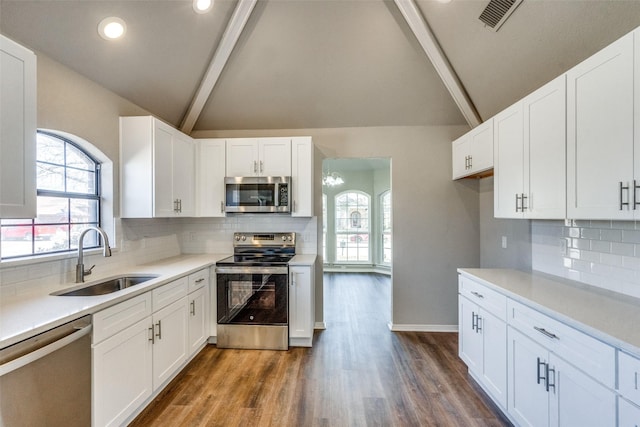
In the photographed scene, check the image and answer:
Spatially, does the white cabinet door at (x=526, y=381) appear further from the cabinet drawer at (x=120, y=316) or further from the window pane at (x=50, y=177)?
the window pane at (x=50, y=177)

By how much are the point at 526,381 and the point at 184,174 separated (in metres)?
3.45

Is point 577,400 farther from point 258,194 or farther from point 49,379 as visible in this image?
point 258,194

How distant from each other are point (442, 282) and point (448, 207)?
0.95m

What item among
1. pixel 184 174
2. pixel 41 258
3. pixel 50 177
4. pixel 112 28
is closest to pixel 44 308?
pixel 41 258

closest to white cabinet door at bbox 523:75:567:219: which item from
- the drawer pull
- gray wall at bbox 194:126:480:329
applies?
the drawer pull

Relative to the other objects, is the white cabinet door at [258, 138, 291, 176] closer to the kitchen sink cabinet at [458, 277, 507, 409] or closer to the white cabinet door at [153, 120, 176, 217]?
the white cabinet door at [153, 120, 176, 217]


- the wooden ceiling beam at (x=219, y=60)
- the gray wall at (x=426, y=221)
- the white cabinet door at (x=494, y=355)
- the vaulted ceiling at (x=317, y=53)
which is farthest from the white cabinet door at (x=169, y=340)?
the white cabinet door at (x=494, y=355)

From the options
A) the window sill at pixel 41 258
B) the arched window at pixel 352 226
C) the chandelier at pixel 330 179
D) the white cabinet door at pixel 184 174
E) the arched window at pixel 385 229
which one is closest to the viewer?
the window sill at pixel 41 258

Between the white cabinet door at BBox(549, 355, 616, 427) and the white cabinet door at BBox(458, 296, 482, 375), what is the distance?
776 mm

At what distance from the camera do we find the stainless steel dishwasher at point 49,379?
121cm

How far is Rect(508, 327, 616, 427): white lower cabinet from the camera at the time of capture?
1.29m

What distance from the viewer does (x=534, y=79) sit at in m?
2.35

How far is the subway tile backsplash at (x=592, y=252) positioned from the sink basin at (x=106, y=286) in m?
3.33

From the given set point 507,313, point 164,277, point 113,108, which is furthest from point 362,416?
point 113,108
